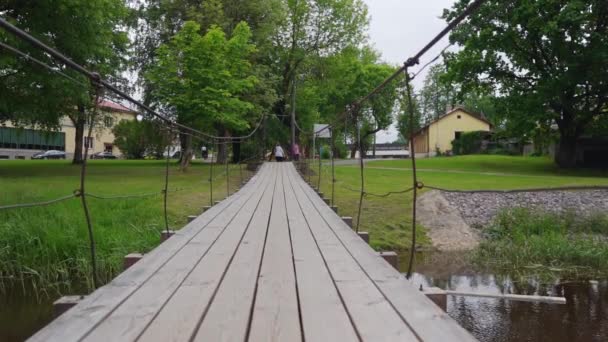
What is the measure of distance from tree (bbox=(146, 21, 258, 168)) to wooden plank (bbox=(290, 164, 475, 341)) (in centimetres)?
1108

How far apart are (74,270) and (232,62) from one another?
946 centimetres

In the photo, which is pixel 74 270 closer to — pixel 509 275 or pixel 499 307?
pixel 499 307

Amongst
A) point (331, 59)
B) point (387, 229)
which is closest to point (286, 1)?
point (331, 59)

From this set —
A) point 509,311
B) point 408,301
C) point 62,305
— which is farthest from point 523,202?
point 62,305

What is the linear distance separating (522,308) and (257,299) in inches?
178

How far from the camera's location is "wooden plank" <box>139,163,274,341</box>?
173 centimetres

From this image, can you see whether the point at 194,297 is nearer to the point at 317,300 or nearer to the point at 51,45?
the point at 317,300

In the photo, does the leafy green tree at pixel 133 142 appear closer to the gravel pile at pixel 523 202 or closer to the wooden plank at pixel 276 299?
the gravel pile at pixel 523 202

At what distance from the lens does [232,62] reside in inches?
579

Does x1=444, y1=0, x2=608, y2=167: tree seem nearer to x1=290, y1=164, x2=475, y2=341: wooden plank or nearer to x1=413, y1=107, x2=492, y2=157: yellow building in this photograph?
x1=290, y1=164, x2=475, y2=341: wooden plank

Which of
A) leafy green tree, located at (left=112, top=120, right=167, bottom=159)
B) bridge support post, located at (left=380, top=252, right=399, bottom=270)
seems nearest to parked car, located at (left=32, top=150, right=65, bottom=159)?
leafy green tree, located at (left=112, top=120, right=167, bottom=159)

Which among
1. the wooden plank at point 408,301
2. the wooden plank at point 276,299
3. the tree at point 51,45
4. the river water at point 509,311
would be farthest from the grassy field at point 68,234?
the tree at point 51,45

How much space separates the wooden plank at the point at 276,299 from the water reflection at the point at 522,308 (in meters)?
1.23

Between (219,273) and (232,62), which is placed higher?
(232,62)
